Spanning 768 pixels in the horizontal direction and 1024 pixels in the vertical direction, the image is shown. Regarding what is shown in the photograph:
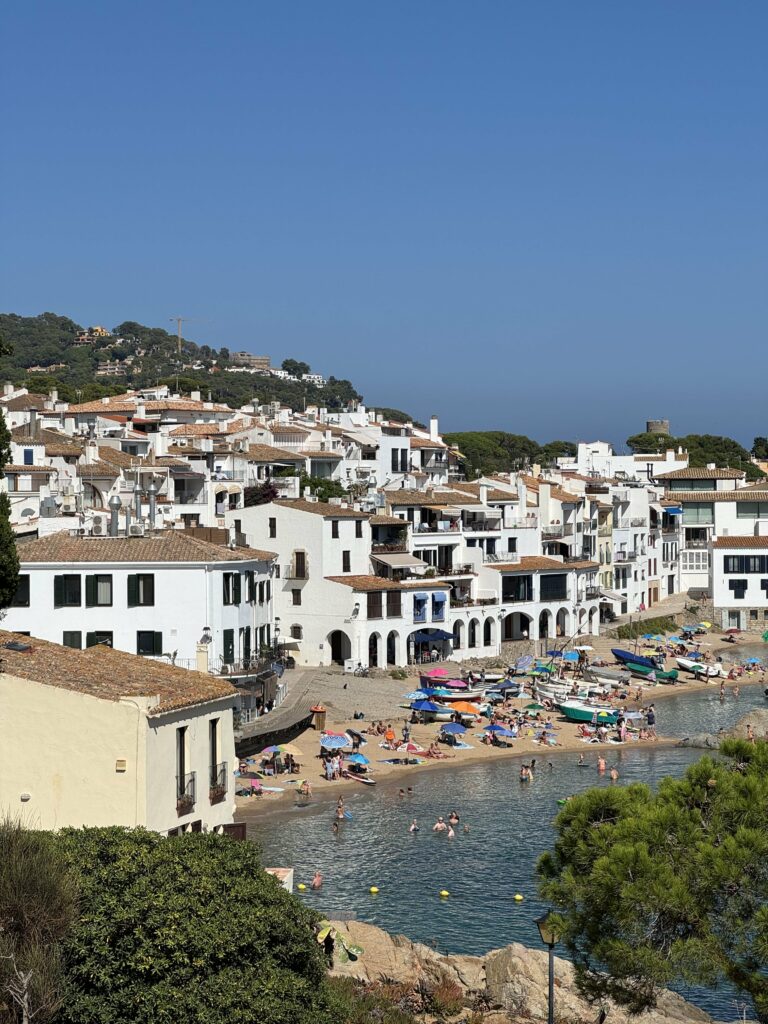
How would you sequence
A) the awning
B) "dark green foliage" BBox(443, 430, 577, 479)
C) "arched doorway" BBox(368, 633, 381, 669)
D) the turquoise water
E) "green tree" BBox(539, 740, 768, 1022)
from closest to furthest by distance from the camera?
"green tree" BBox(539, 740, 768, 1022), the turquoise water, "arched doorway" BBox(368, 633, 381, 669), the awning, "dark green foliage" BBox(443, 430, 577, 479)

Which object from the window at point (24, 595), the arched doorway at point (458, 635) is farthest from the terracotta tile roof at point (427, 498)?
the window at point (24, 595)

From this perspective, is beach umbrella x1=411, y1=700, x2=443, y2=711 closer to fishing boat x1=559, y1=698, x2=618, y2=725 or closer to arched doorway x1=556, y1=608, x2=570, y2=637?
fishing boat x1=559, y1=698, x2=618, y2=725

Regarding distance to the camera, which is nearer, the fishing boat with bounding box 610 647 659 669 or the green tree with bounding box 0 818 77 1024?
the green tree with bounding box 0 818 77 1024

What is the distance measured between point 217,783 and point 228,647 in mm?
30336

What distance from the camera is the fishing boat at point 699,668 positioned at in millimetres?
88938

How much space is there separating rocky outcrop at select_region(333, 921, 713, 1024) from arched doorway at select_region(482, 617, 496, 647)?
170 ft

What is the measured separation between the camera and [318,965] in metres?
22.6

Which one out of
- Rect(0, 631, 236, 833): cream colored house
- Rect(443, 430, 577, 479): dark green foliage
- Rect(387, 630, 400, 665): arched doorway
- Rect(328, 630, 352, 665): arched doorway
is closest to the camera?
Rect(0, 631, 236, 833): cream colored house

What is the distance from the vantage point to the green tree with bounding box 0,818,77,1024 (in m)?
19.7

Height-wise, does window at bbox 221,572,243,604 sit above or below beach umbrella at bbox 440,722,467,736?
above

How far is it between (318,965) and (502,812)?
30014 millimetres

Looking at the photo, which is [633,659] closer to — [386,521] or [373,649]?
[386,521]

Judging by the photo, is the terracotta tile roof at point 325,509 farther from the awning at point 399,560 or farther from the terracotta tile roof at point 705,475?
the terracotta tile roof at point 705,475

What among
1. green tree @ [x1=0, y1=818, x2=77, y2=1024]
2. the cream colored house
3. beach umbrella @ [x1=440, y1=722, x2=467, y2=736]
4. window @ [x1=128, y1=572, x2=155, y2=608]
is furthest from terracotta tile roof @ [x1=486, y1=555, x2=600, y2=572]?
green tree @ [x1=0, y1=818, x2=77, y2=1024]
